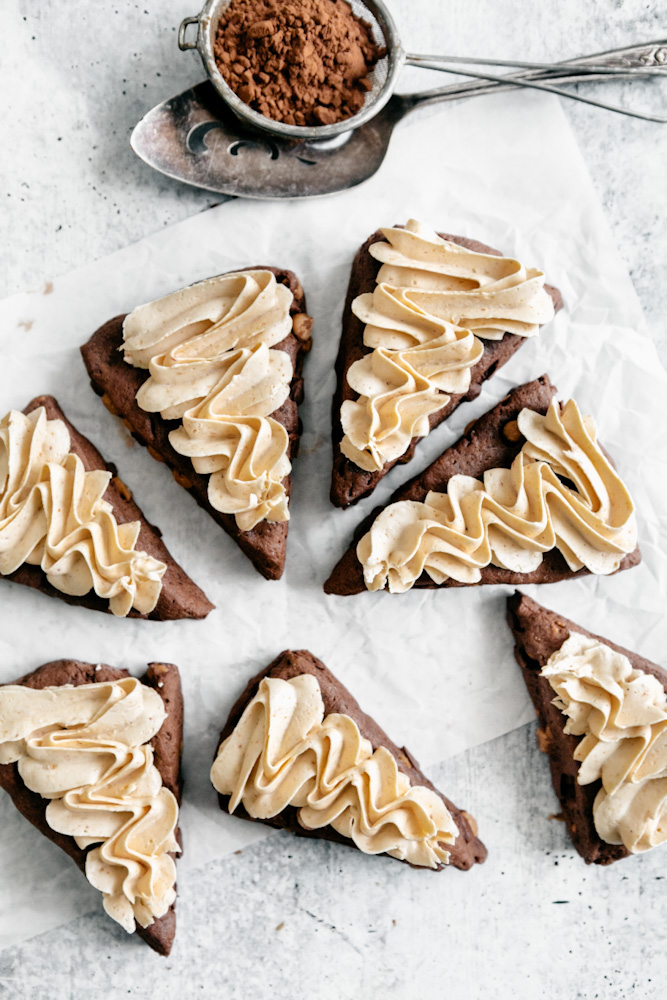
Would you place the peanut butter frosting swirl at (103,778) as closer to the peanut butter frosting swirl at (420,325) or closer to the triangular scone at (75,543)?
the triangular scone at (75,543)

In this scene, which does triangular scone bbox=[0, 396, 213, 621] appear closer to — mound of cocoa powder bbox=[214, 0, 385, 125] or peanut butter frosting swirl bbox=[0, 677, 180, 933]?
peanut butter frosting swirl bbox=[0, 677, 180, 933]

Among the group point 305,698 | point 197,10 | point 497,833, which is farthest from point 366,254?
point 497,833

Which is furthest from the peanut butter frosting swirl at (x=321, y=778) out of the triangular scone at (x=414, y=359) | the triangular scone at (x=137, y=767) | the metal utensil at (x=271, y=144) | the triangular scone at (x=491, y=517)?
the metal utensil at (x=271, y=144)

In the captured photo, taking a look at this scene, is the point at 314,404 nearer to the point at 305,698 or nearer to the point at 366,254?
the point at 366,254

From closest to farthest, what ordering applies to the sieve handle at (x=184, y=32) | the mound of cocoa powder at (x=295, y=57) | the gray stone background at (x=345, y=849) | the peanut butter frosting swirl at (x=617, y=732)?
the mound of cocoa powder at (x=295, y=57) < the sieve handle at (x=184, y=32) < the peanut butter frosting swirl at (x=617, y=732) < the gray stone background at (x=345, y=849)

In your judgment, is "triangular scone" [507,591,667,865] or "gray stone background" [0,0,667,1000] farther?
"gray stone background" [0,0,667,1000]

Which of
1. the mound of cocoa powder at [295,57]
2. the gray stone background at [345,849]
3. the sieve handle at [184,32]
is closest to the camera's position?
the mound of cocoa powder at [295,57]

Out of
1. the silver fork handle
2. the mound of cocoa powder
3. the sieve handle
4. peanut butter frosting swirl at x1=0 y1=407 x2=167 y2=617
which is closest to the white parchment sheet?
the silver fork handle
